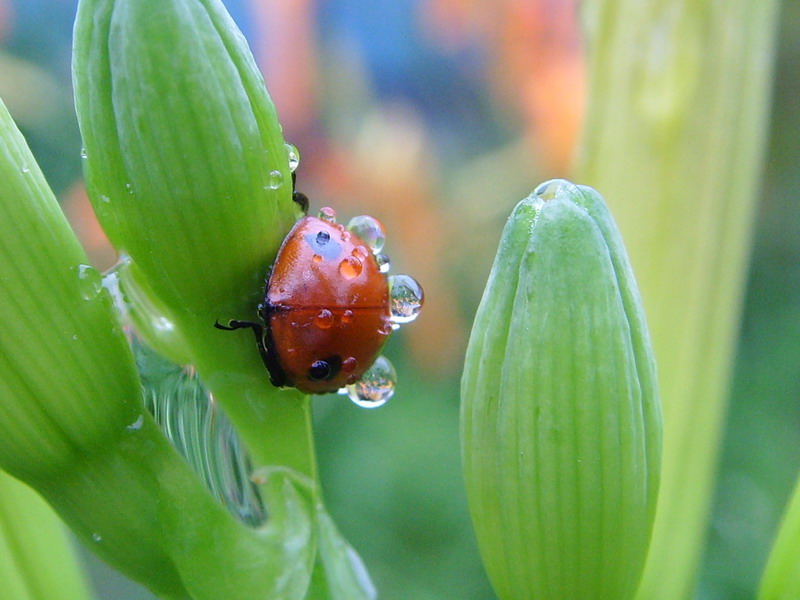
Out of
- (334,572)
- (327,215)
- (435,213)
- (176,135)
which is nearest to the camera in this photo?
(176,135)

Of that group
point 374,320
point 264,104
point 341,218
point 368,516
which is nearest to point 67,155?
point 341,218

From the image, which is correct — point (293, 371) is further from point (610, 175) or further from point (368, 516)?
point (368, 516)

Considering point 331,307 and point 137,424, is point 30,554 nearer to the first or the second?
point 137,424

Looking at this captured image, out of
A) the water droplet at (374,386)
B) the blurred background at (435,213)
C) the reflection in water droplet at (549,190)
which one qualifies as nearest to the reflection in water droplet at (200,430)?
the water droplet at (374,386)

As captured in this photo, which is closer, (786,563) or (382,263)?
(786,563)

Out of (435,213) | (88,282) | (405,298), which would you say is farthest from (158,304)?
(435,213)

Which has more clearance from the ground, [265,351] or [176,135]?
[176,135]

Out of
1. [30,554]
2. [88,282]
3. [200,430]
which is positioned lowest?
[30,554]

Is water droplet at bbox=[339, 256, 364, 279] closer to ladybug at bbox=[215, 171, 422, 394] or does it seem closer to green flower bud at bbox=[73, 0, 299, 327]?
ladybug at bbox=[215, 171, 422, 394]
